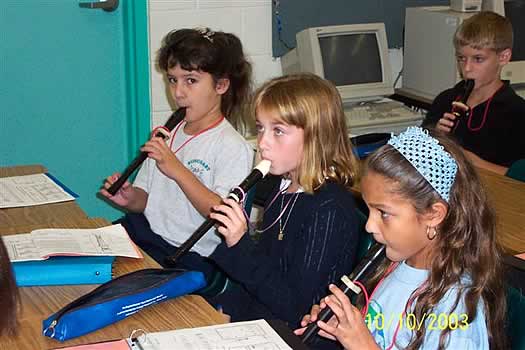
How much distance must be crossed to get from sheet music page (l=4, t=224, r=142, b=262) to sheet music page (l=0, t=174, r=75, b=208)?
0.27m

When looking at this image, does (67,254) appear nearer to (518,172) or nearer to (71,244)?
(71,244)

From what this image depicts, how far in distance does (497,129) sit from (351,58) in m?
0.72

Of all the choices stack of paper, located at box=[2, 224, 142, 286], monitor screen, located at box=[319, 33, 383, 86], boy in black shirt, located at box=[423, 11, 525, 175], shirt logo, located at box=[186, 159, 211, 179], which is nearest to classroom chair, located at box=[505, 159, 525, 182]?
boy in black shirt, located at box=[423, 11, 525, 175]

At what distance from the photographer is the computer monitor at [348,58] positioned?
3.27 metres

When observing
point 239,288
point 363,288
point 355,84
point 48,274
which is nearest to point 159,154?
point 239,288

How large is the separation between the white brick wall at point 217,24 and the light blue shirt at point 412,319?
190cm

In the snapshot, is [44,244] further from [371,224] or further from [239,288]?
[371,224]

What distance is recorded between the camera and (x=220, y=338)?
1.31 metres

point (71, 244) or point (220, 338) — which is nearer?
point (220, 338)

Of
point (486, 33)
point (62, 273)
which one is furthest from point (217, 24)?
point (62, 273)

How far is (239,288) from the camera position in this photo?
2098 millimetres

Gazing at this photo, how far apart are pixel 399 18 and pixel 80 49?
1.48 meters

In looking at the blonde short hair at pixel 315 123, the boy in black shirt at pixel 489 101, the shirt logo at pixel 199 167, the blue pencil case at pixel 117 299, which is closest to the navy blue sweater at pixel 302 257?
the blonde short hair at pixel 315 123
